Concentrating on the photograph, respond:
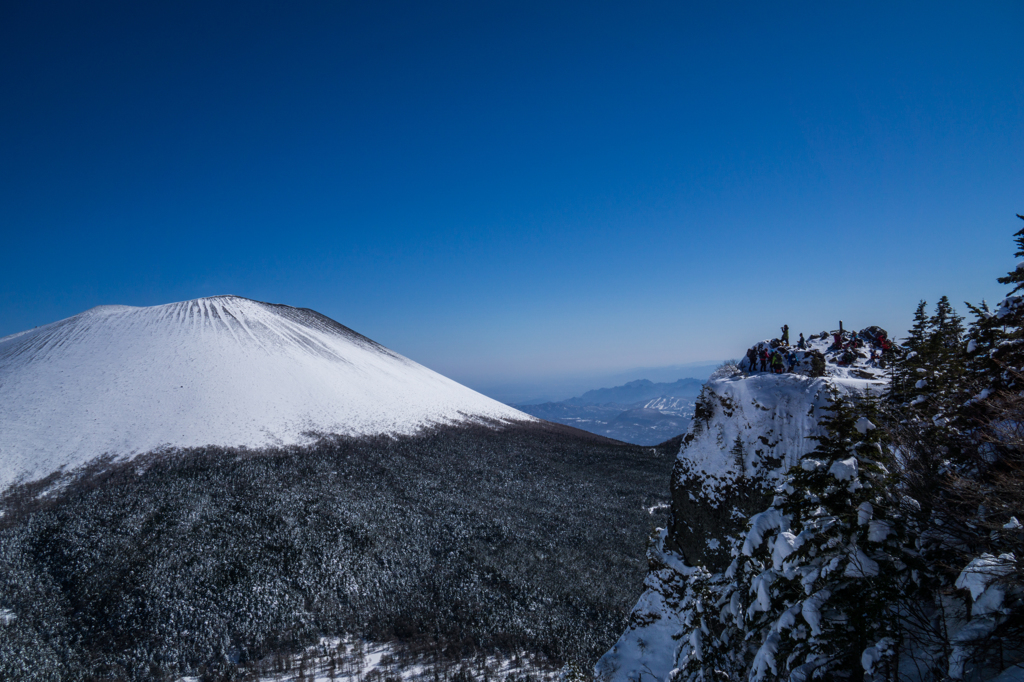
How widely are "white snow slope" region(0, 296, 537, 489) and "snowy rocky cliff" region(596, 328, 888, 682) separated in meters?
37.6

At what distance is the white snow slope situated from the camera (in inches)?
1373

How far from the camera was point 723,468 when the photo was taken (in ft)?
40.0

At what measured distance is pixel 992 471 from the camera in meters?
5.82

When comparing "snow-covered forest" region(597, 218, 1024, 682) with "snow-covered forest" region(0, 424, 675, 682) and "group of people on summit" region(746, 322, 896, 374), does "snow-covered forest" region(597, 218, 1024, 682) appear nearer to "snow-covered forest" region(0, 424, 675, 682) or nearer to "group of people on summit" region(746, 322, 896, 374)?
"group of people on summit" region(746, 322, 896, 374)

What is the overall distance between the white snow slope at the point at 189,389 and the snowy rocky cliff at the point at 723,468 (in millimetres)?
37647

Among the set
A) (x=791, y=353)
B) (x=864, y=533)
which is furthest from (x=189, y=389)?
(x=864, y=533)

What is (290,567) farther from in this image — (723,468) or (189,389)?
(189,389)

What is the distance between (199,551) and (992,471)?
106 ft

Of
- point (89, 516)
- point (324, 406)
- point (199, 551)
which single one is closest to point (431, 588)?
point (199, 551)

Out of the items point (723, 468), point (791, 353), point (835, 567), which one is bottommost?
point (723, 468)

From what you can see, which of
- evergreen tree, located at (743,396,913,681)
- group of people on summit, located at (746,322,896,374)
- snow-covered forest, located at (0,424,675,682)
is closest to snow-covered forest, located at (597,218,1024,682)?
evergreen tree, located at (743,396,913,681)

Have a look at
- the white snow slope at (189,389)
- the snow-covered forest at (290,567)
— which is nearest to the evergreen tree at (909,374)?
the snow-covered forest at (290,567)

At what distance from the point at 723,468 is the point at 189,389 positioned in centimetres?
5266

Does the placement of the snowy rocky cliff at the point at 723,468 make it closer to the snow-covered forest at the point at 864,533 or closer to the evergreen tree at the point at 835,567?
the snow-covered forest at the point at 864,533
